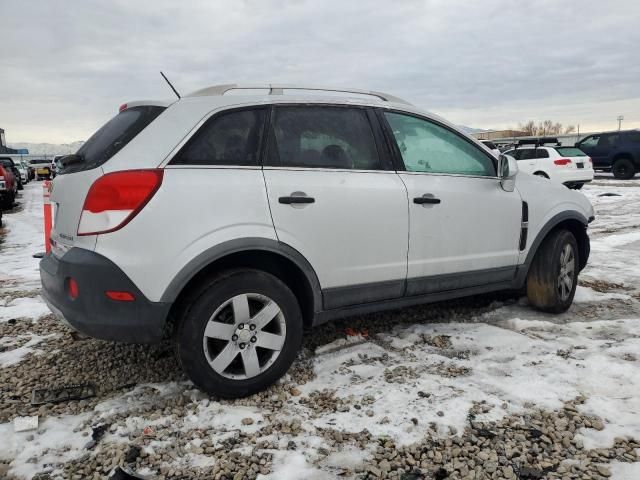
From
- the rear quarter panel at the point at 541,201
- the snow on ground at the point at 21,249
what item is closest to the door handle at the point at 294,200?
the rear quarter panel at the point at 541,201

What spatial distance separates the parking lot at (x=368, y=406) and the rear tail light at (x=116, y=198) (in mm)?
1071

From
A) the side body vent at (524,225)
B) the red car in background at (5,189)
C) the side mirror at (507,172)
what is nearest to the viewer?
the side mirror at (507,172)

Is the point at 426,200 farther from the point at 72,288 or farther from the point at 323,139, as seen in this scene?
the point at 72,288

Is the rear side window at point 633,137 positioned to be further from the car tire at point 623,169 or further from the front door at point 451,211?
the front door at point 451,211

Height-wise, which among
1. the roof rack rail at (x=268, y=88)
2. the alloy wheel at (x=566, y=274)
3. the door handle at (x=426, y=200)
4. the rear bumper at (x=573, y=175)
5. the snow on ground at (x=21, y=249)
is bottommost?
the snow on ground at (x=21, y=249)

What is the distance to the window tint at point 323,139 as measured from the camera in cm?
314

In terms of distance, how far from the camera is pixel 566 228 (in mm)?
4586

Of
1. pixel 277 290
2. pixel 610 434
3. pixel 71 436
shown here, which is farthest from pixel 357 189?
pixel 71 436

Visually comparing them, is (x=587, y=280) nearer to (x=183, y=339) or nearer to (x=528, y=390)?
(x=528, y=390)

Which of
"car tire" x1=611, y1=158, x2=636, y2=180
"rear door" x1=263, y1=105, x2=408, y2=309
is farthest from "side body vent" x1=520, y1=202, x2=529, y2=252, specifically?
"car tire" x1=611, y1=158, x2=636, y2=180

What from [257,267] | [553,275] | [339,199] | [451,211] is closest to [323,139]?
[339,199]

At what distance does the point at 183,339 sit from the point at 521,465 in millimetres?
1798

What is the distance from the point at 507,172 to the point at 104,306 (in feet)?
9.76

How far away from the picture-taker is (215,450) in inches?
98.6
